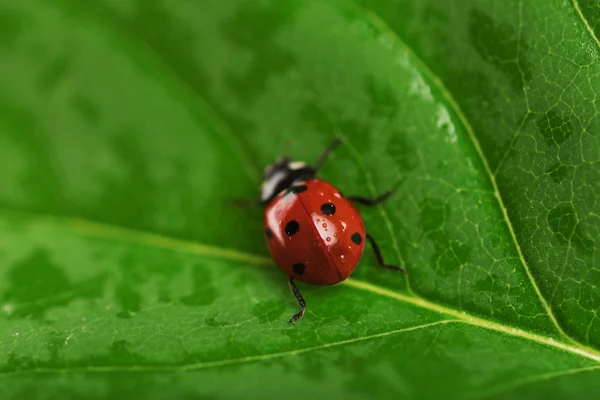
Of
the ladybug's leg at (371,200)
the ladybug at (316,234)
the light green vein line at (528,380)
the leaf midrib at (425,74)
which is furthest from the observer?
the ladybug's leg at (371,200)

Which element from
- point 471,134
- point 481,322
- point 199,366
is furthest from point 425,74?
point 199,366

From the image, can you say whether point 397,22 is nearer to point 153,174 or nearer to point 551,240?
point 551,240

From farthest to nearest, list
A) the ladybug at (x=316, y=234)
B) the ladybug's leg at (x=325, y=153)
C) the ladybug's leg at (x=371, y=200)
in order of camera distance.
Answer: the ladybug's leg at (x=325, y=153), the ladybug's leg at (x=371, y=200), the ladybug at (x=316, y=234)

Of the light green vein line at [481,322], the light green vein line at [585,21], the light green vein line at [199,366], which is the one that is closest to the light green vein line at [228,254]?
the light green vein line at [481,322]

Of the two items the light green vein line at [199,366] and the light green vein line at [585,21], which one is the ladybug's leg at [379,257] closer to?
the light green vein line at [199,366]

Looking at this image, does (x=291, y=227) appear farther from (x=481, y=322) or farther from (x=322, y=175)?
(x=481, y=322)

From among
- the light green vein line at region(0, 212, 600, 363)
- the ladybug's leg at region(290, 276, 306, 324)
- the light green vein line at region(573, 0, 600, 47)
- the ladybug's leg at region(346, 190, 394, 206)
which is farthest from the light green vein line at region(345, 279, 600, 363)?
the light green vein line at region(573, 0, 600, 47)

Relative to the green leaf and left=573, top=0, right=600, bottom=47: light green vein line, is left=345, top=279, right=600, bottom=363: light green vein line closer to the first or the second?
the green leaf
